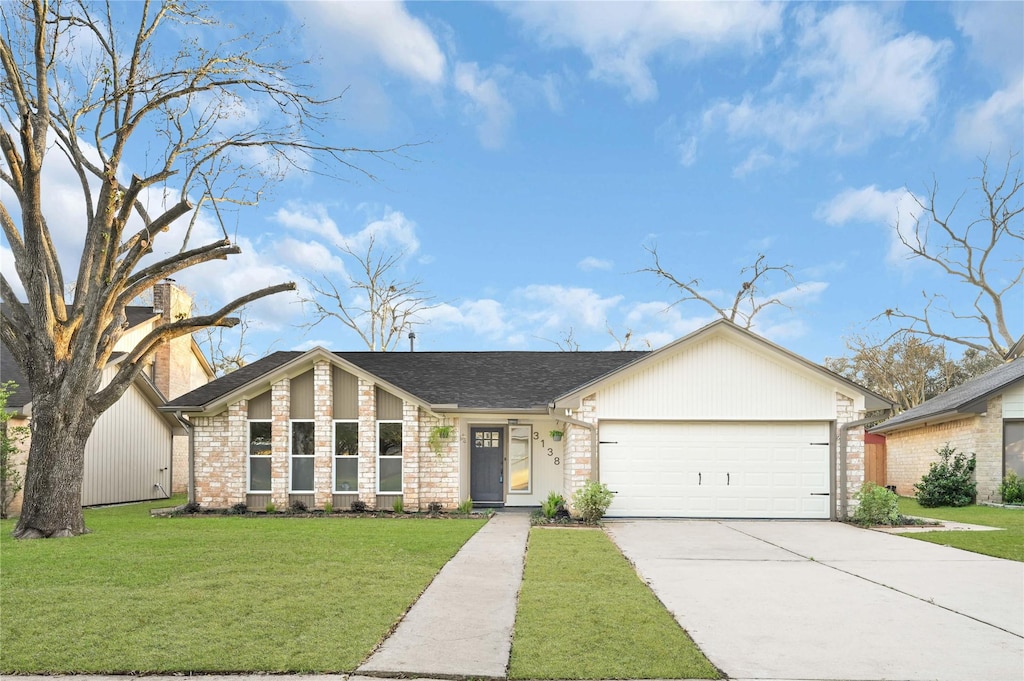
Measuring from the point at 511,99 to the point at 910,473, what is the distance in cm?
1867

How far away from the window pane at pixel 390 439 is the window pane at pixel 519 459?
3.04 meters

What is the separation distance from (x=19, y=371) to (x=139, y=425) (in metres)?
3.60

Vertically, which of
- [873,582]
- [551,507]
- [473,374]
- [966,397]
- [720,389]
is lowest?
[551,507]

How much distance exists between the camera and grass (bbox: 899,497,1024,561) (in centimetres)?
1223

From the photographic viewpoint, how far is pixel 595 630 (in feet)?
21.8

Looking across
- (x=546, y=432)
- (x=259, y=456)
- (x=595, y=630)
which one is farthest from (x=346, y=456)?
(x=595, y=630)

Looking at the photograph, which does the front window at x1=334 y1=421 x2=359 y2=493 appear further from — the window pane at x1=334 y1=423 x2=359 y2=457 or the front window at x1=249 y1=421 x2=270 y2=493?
the front window at x1=249 y1=421 x2=270 y2=493

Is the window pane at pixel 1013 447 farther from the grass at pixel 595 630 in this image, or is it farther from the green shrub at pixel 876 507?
the grass at pixel 595 630

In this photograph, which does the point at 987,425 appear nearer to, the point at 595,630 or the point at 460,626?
the point at 595,630

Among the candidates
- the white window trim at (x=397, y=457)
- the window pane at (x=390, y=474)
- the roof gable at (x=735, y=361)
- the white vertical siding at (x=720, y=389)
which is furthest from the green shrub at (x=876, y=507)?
the window pane at (x=390, y=474)

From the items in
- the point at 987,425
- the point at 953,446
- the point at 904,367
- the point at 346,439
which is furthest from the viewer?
the point at 904,367

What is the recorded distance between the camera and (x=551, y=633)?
6566mm

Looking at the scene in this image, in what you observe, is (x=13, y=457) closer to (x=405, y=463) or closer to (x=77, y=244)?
(x=77, y=244)

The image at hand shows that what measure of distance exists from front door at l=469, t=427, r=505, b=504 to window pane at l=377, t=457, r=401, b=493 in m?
2.27
